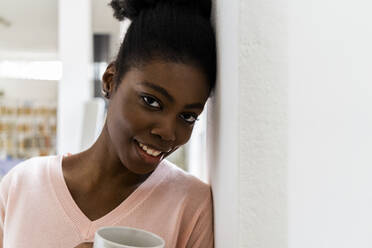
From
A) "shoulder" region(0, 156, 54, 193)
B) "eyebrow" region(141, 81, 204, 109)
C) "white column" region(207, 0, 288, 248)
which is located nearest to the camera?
"white column" region(207, 0, 288, 248)

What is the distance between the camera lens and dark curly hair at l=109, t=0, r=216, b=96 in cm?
65

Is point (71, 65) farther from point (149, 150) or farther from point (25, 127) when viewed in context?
point (149, 150)

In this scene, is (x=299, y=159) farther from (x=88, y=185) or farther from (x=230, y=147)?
(x=88, y=185)

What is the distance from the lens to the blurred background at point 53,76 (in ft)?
9.23

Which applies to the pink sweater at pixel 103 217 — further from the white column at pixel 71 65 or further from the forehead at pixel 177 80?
the white column at pixel 71 65

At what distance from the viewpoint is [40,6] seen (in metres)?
4.07

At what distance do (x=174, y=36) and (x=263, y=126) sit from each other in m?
0.31

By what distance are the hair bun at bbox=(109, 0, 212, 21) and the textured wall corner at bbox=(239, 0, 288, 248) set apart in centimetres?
32

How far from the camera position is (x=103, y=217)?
2.48 feet

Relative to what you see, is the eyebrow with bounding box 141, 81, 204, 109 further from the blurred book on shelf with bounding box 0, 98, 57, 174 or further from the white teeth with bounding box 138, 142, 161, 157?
the blurred book on shelf with bounding box 0, 98, 57, 174

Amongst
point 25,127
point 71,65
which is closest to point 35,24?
point 25,127

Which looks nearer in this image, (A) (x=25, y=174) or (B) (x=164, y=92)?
(B) (x=164, y=92)

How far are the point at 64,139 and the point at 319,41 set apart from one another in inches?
100.0

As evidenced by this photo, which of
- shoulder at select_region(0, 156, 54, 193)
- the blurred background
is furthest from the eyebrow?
the blurred background
